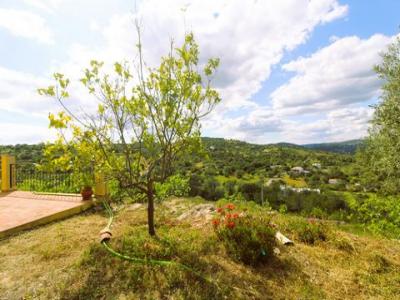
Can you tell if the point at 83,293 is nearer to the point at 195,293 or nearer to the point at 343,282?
the point at 195,293

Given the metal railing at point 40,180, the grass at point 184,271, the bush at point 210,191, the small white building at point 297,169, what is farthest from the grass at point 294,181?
the grass at point 184,271

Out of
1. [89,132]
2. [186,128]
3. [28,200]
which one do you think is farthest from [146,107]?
[28,200]

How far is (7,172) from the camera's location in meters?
11.5

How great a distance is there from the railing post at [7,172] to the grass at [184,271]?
681 cm

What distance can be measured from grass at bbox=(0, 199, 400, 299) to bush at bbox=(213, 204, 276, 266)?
0.14 meters

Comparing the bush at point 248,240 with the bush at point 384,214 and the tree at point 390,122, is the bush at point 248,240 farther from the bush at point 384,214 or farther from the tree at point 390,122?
the tree at point 390,122

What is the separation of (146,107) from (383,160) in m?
10.9

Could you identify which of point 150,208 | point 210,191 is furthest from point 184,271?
point 210,191

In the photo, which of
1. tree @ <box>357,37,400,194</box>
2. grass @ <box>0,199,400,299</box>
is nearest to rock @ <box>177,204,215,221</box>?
grass @ <box>0,199,400,299</box>

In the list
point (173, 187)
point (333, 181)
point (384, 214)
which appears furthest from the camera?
point (333, 181)

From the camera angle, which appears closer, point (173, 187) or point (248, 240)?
point (248, 240)

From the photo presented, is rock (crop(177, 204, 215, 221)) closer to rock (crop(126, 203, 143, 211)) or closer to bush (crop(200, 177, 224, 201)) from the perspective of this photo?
rock (crop(126, 203, 143, 211))

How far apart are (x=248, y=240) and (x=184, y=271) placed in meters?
1.22

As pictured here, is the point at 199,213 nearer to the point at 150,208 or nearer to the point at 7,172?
the point at 150,208
